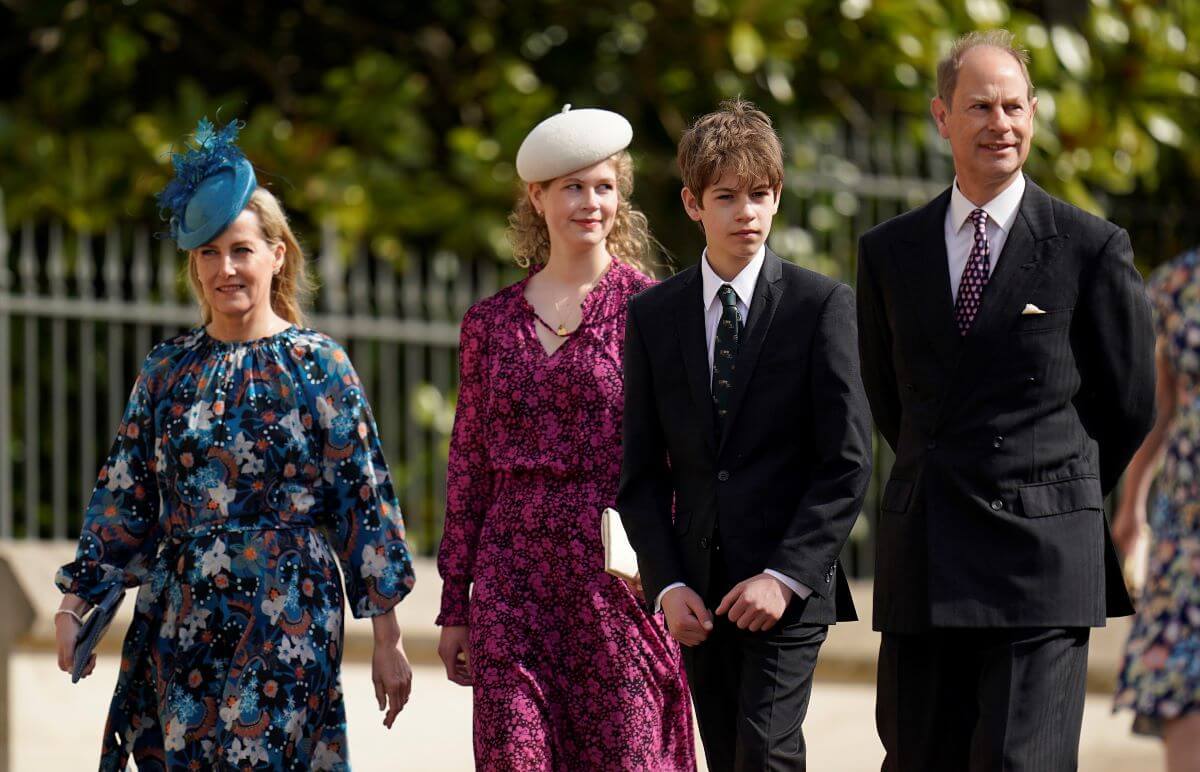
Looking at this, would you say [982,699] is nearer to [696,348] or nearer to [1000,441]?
[1000,441]

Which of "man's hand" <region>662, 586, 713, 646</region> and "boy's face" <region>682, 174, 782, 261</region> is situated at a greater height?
"boy's face" <region>682, 174, 782, 261</region>

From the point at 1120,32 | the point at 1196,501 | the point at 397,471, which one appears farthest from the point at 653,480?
the point at 1120,32

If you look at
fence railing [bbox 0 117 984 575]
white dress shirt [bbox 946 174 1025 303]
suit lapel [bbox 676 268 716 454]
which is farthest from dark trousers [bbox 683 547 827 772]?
fence railing [bbox 0 117 984 575]

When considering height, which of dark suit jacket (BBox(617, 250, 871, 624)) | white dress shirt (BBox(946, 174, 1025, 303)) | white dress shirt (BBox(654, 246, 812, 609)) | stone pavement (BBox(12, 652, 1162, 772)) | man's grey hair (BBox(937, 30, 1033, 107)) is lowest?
stone pavement (BBox(12, 652, 1162, 772))

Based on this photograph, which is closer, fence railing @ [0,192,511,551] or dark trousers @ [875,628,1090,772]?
dark trousers @ [875,628,1090,772]

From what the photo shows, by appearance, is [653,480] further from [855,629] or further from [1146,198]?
[1146,198]

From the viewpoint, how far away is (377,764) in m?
8.01

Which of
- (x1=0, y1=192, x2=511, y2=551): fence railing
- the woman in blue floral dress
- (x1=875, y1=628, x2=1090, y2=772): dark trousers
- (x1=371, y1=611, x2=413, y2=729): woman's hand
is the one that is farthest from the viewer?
(x1=0, y1=192, x2=511, y2=551): fence railing

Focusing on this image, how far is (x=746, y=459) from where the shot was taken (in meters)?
4.65

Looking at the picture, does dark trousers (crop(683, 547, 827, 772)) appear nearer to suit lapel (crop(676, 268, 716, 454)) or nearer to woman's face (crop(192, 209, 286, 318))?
suit lapel (crop(676, 268, 716, 454))

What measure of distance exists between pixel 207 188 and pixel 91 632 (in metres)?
1.11

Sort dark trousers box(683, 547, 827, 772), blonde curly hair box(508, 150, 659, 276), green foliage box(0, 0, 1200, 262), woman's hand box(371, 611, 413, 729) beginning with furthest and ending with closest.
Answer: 1. green foliage box(0, 0, 1200, 262)
2. blonde curly hair box(508, 150, 659, 276)
3. woman's hand box(371, 611, 413, 729)
4. dark trousers box(683, 547, 827, 772)

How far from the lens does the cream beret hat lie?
5238 millimetres

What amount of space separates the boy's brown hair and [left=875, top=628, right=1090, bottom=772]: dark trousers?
1.06 meters
